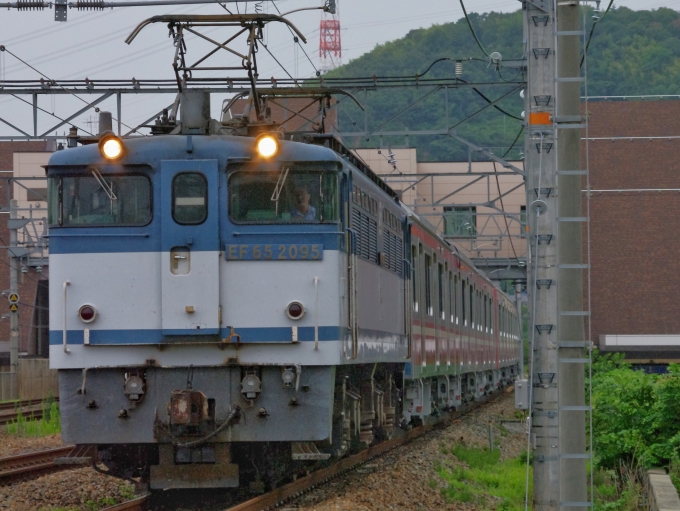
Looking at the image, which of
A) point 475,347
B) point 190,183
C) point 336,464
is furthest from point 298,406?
point 475,347

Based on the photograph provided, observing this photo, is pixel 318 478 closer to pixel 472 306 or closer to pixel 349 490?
pixel 349 490

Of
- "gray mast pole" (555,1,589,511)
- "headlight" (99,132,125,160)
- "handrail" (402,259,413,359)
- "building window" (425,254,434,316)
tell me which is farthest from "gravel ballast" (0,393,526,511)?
"headlight" (99,132,125,160)

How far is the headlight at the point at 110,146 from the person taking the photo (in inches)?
394

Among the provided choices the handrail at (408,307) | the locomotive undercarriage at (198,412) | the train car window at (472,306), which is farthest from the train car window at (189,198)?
the train car window at (472,306)

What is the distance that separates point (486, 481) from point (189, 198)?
6487 millimetres

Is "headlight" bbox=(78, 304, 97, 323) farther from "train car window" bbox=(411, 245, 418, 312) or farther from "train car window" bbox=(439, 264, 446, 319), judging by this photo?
"train car window" bbox=(439, 264, 446, 319)

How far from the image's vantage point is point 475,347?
2584 cm

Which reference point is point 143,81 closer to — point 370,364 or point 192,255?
point 370,364

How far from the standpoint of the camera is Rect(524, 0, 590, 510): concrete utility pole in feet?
31.0

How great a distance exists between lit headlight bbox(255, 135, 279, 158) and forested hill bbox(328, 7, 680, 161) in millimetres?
57481

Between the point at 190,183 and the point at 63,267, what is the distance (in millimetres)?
1348

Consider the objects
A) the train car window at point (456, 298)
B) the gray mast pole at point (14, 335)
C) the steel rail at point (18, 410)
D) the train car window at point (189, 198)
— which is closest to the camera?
the train car window at point (189, 198)

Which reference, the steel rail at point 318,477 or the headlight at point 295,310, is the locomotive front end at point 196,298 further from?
the steel rail at point 318,477

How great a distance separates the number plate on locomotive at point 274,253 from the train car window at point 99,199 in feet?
2.81
